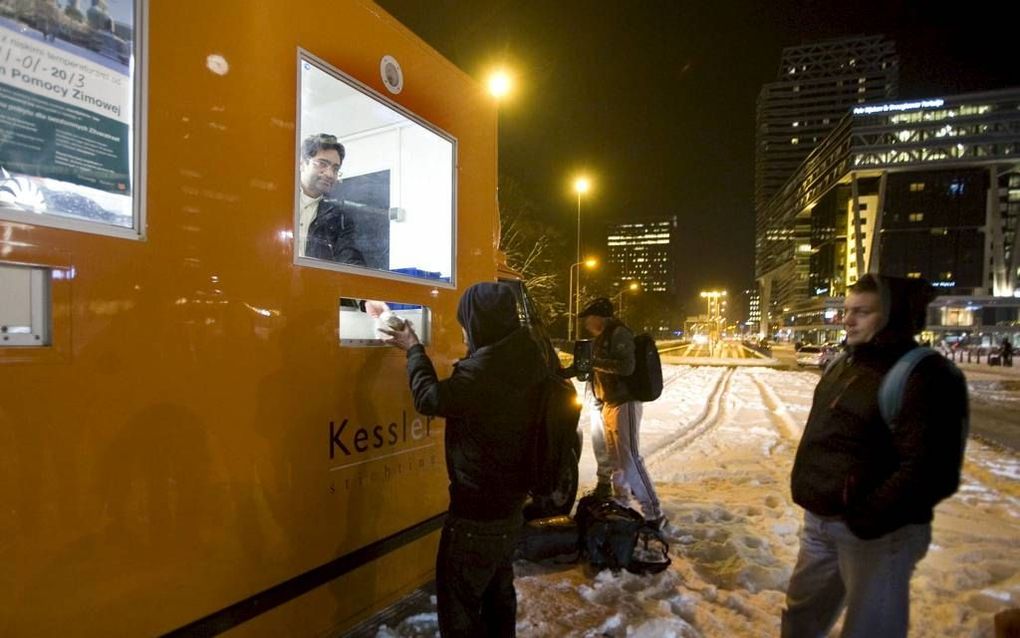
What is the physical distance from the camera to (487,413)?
209 cm

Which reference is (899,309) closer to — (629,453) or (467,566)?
(467,566)

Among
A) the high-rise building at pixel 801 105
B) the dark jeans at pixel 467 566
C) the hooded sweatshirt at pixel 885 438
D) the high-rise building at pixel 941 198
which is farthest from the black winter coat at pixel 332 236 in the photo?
the high-rise building at pixel 801 105

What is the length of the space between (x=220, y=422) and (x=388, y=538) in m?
1.15

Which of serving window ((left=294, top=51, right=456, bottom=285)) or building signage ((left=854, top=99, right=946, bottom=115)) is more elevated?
building signage ((left=854, top=99, right=946, bottom=115))

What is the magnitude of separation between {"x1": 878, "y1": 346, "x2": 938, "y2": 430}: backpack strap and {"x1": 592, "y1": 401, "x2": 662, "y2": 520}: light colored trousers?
9.03 feet

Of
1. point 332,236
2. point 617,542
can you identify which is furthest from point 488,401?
point 617,542

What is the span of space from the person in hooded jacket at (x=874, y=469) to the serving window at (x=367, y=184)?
2054 mm

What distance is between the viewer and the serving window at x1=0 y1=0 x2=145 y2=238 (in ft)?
4.60

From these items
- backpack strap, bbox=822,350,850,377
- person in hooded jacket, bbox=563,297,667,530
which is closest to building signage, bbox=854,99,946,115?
person in hooded jacket, bbox=563,297,667,530

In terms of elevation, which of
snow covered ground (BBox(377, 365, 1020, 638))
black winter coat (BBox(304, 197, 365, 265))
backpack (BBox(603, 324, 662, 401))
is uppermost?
black winter coat (BBox(304, 197, 365, 265))

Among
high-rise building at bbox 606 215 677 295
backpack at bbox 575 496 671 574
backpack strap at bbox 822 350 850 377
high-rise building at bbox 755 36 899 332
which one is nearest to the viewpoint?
backpack strap at bbox 822 350 850 377

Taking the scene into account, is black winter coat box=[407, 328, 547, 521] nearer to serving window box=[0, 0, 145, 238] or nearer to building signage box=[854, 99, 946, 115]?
serving window box=[0, 0, 145, 238]

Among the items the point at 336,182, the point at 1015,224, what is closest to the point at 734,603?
the point at 336,182

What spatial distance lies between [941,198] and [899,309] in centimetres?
11952
